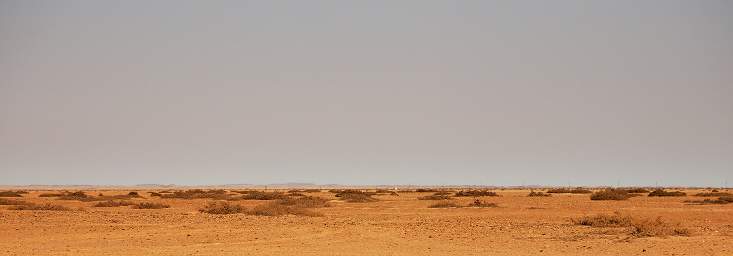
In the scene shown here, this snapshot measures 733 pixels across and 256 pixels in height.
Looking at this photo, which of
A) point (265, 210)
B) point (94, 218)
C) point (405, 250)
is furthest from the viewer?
point (265, 210)

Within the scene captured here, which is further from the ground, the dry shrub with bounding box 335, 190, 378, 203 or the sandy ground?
the dry shrub with bounding box 335, 190, 378, 203

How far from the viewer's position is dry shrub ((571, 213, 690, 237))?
22.8 m

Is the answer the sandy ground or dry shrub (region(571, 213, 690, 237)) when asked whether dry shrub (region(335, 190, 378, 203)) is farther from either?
dry shrub (region(571, 213, 690, 237))

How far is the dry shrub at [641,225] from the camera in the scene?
899 inches

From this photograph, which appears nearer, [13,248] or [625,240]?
[13,248]

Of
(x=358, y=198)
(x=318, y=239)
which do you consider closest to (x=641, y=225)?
(x=318, y=239)

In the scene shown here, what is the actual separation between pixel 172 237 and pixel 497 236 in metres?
8.94

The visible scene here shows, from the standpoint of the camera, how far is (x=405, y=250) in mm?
20016

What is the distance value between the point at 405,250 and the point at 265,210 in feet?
54.5

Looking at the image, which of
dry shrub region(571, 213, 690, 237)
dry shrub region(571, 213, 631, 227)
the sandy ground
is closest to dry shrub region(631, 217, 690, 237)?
dry shrub region(571, 213, 690, 237)

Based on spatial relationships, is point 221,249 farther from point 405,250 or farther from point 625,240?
point 625,240

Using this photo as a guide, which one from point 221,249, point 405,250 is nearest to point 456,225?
point 405,250

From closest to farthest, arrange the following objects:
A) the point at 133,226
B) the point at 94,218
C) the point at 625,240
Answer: the point at 625,240, the point at 133,226, the point at 94,218

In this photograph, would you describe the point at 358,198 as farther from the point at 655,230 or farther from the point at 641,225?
the point at 655,230
